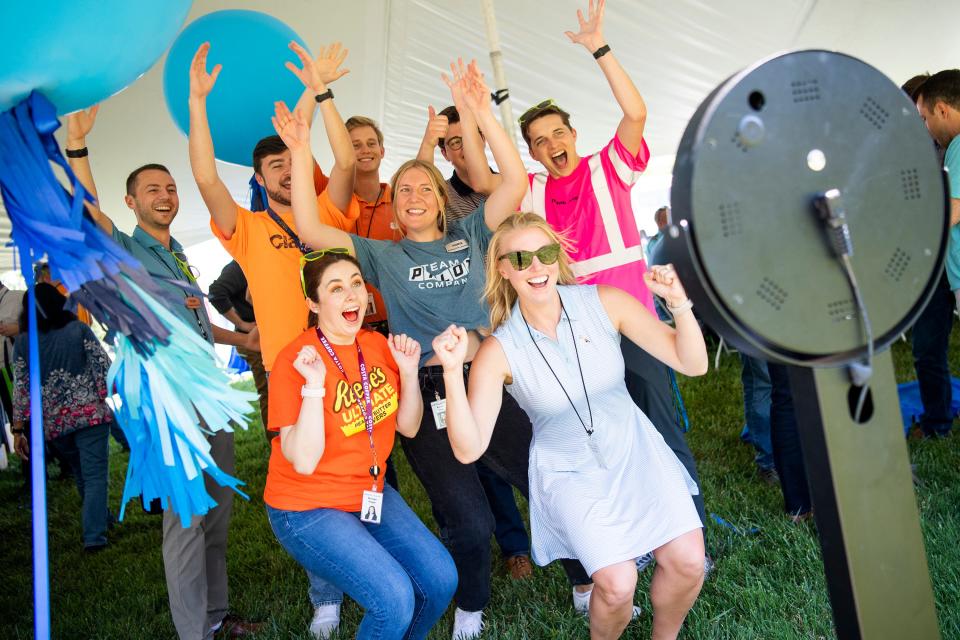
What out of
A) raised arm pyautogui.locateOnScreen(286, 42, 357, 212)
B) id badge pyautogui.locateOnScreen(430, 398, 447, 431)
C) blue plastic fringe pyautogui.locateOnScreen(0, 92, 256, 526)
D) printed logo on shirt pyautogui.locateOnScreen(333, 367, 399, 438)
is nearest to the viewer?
blue plastic fringe pyautogui.locateOnScreen(0, 92, 256, 526)

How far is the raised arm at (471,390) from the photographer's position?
6.37 feet

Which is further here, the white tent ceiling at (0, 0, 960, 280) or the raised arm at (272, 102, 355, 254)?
the white tent ceiling at (0, 0, 960, 280)

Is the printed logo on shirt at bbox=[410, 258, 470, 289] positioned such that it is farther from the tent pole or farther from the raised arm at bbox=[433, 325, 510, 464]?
the tent pole

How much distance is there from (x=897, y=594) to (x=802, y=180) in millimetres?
553

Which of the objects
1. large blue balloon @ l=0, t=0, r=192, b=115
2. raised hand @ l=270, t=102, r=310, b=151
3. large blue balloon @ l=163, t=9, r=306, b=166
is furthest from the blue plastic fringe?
large blue balloon @ l=163, t=9, r=306, b=166

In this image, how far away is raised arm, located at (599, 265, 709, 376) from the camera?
1868 millimetres

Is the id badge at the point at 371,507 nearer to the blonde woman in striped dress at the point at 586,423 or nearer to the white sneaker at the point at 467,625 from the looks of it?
the blonde woman in striped dress at the point at 586,423

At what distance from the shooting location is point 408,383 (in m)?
2.39

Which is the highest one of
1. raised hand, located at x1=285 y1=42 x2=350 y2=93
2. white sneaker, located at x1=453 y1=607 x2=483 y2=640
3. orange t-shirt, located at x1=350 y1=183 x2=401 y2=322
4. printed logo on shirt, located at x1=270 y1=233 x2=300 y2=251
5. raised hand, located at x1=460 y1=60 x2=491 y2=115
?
raised hand, located at x1=285 y1=42 x2=350 y2=93

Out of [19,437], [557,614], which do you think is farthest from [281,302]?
[19,437]

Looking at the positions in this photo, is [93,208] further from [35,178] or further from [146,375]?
[146,375]

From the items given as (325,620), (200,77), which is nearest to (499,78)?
(200,77)

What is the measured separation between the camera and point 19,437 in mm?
4703


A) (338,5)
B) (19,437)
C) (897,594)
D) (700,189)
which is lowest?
(19,437)
